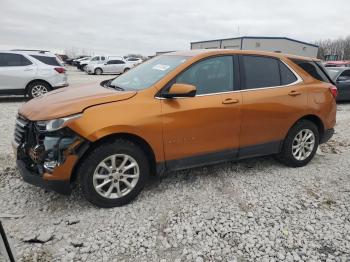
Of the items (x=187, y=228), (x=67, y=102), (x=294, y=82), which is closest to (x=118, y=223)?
(x=187, y=228)

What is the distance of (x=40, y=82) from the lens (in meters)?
10.2

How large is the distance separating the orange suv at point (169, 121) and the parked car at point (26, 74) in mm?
6718

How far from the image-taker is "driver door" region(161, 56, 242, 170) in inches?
143

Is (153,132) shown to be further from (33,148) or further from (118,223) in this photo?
(33,148)

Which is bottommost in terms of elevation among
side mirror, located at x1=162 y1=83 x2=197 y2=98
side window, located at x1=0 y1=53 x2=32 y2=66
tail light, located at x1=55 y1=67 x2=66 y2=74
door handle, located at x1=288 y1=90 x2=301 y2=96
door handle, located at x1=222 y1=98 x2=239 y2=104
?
door handle, located at x1=222 y1=98 x2=239 y2=104

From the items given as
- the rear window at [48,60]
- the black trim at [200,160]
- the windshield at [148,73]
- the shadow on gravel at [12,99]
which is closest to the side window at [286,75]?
the black trim at [200,160]

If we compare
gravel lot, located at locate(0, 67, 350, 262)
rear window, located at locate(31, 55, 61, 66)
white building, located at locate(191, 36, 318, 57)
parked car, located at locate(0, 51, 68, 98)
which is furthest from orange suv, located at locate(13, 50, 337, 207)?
white building, located at locate(191, 36, 318, 57)

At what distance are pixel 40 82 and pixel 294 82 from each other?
8322 millimetres

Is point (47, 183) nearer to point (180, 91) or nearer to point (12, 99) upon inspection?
point (180, 91)

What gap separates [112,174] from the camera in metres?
3.42

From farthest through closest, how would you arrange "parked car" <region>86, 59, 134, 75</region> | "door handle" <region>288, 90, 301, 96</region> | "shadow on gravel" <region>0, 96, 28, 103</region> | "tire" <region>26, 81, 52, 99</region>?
"parked car" <region>86, 59, 134, 75</region>, "shadow on gravel" <region>0, 96, 28, 103</region>, "tire" <region>26, 81, 52, 99</region>, "door handle" <region>288, 90, 301, 96</region>

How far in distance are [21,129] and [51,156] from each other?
60 centimetres

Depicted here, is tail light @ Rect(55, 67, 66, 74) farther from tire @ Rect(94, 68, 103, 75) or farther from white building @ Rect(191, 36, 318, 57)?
white building @ Rect(191, 36, 318, 57)

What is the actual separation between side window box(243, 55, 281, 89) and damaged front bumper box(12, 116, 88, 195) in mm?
2324
